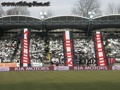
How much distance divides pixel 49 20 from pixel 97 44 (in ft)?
51.7

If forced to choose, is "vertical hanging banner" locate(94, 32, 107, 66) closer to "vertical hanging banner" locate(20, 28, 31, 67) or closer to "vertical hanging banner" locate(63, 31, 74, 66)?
"vertical hanging banner" locate(63, 31, 74, 66)

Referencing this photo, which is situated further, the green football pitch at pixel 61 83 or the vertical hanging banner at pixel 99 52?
the vertical hanging banner at pixel 99 52

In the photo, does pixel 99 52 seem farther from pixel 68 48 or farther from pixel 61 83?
pixel 61 83

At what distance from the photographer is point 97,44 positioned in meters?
61.9

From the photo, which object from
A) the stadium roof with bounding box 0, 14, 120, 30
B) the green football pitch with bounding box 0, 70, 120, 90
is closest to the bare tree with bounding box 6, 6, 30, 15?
the stadium roof with bounding box 0, 14, 120, 30

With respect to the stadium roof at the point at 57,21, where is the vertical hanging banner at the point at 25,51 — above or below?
below

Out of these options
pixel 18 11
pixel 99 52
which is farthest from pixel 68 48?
pixel 18 11

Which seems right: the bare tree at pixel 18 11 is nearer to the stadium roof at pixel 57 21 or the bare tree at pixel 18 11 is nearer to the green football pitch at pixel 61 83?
the stadium roof at pixel 57 21

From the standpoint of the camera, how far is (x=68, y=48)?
2406 inches

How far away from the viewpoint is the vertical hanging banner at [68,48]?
59.3 meters

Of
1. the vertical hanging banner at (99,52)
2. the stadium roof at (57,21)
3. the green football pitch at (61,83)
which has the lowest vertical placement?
the green football pitch at (61,83)

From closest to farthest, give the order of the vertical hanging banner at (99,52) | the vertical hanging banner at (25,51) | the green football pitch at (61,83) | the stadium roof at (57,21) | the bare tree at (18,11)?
the green football pitch at (61,83)
the vertical hanging banner at (25,51)
the vertical hanging banner at (99,52)
the stadium roof at (57,21)
the bare tree at (18,11)

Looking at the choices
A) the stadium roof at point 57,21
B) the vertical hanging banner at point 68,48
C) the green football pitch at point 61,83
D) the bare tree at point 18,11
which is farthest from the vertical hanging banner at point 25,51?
the bare tree at point 18,11

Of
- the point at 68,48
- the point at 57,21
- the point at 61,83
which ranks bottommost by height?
the point at 61,83
